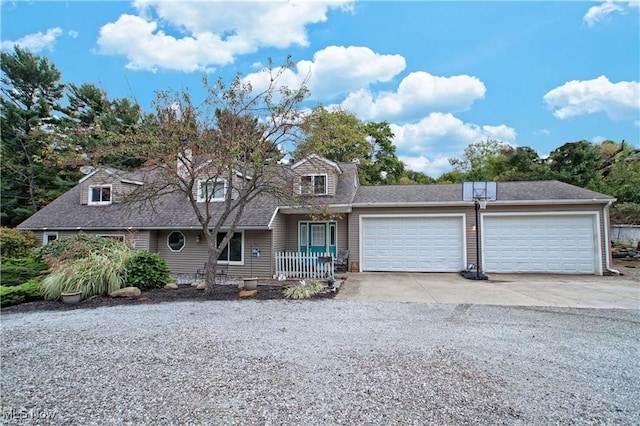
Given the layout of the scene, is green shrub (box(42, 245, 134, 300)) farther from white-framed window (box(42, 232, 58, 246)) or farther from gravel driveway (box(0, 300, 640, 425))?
white-framed window (box(42, 232, 58, 246))

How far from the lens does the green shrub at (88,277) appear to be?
8023 mm

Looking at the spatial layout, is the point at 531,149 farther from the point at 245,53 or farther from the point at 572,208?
the point at 245,53

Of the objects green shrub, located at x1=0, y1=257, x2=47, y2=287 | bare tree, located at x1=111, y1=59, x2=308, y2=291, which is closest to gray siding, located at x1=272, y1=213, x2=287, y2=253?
bare tree, located at x1=111, y1=59, x2=308, y2=291

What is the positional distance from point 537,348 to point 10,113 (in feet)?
94.3

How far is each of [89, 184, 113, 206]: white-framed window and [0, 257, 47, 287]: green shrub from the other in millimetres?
4981

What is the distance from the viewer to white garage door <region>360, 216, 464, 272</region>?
492 inches

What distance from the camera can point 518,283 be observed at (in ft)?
32.5

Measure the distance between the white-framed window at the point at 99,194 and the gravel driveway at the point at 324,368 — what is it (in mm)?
10173

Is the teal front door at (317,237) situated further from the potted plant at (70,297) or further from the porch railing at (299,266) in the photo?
the potted plant at (70,297)

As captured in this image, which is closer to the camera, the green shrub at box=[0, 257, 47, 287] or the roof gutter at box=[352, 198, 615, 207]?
the green shrub at box=[0, 257, 47, 287]

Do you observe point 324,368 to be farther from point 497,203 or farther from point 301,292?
point 497,203

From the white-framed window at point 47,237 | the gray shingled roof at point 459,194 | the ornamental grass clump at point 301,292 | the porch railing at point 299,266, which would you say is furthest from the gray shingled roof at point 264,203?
the ornamental grass clump at point 301,292

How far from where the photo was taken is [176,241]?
519 inches

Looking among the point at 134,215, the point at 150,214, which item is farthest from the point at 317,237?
the point at 134,215
